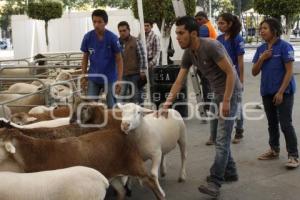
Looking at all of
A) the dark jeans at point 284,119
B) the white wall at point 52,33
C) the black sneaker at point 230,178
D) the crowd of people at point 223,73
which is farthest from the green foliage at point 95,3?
the black sneaker at point 230,178

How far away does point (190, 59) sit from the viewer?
4.80 m

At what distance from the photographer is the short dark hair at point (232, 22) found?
20.6 ft

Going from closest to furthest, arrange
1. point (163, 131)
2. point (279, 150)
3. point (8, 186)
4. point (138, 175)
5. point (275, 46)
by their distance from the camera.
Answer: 1. point (8, 186)
2. point (138, 175)
3. point (163, 131)
4. point (275, 46)
5. point (279, 150)

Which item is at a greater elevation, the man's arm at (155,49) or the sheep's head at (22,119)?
the man's arm at (155,49)

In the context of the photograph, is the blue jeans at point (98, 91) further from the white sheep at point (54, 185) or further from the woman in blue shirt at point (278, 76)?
the white sheep at point (54, 185)

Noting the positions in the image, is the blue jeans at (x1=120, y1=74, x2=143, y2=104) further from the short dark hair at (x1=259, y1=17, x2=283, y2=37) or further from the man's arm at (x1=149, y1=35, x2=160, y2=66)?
the short dark hair at (x1=259, y1=17, x2=283, y2=37)

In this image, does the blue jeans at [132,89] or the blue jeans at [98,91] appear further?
the blue jeans at [132,89]

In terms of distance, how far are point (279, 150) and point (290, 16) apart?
8.77 meters

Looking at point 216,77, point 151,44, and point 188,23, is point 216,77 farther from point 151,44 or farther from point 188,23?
point 151,44

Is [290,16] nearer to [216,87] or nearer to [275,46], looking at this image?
[275,46]

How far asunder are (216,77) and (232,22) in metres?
1.88

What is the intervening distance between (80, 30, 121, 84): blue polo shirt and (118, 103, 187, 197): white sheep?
1.20m

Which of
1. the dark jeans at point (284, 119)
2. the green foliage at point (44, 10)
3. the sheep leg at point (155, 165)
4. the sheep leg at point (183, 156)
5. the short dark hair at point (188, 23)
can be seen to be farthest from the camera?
the green foliage at point (44, 10)

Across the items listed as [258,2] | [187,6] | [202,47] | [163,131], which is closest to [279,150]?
[163,131]
